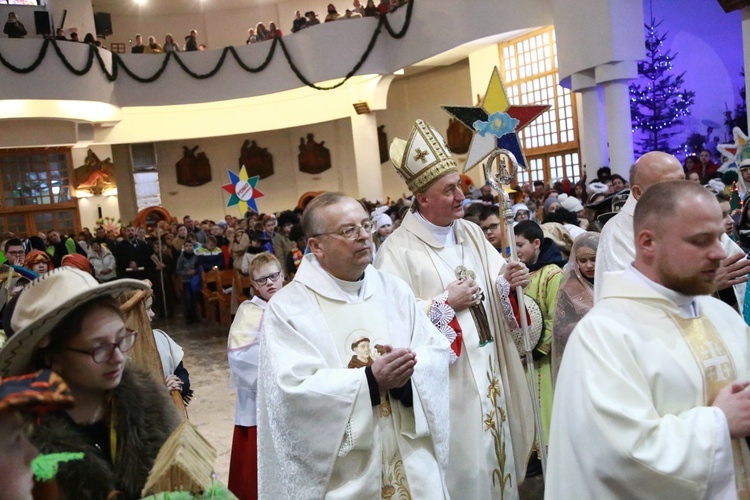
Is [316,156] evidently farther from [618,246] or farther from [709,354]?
[709,354]

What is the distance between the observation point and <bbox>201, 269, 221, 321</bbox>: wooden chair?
13297 mm

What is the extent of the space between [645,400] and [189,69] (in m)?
20.3

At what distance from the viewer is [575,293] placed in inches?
165

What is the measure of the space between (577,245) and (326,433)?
2.05 meters

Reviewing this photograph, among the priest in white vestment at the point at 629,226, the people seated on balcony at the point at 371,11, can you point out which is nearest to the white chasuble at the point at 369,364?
the priest in white vestment at the point at 629,226

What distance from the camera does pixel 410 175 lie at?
14.2 ft

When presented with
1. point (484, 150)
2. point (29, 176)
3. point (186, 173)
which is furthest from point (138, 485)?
point (186, 173)

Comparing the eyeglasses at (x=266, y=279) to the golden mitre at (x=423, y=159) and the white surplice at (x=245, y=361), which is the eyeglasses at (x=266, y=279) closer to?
the white surplice at (x=245, y=361)

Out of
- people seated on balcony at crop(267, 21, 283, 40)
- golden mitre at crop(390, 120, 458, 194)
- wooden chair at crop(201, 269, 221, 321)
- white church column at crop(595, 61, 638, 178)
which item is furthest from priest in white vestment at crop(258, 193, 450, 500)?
people seated on balcony at crop(267, 21, 283, 40)

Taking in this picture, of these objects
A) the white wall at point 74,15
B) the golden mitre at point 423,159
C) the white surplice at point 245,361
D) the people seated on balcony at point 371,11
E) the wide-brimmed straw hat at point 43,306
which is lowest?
the white surplice at point 245,361

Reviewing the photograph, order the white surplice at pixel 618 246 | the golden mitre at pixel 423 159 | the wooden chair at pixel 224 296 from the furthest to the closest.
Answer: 1. the wooden chair at pixel 224 296
2. the golden mitre at pixel 423 159
3. the white surplice at pixel 618 246

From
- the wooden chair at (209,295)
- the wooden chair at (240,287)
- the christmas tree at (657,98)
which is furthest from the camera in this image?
the christmas tree at (657,98)

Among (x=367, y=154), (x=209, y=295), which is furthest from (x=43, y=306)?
(x=367, y=154)

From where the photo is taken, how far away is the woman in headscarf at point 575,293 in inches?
162
